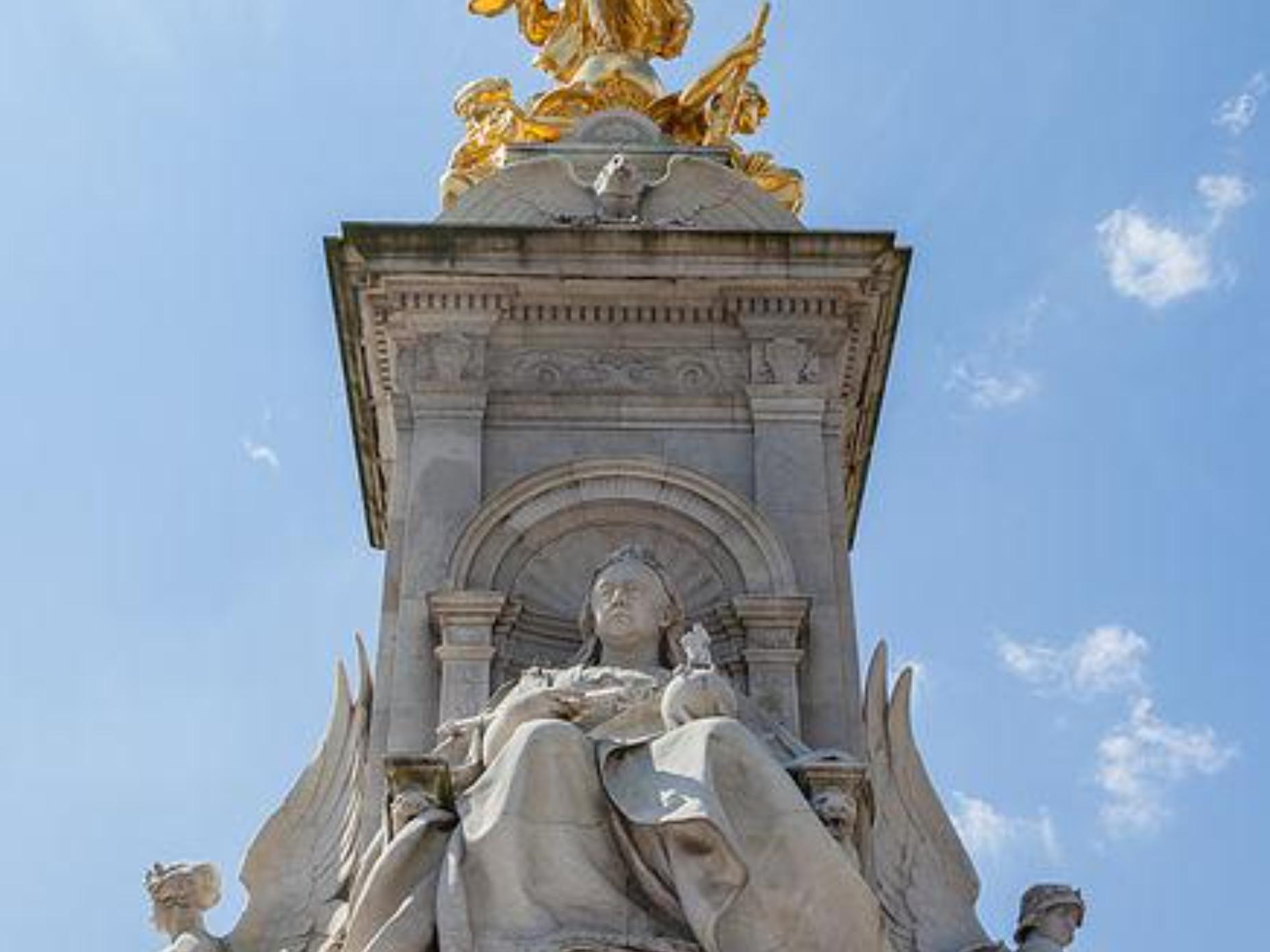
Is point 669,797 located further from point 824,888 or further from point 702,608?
point 702,608

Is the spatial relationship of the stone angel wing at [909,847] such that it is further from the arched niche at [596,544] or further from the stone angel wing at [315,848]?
the stone angel wing at [315,848]

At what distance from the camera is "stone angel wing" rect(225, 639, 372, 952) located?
48.6 feet

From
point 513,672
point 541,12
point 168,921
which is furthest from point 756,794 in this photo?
point 541,12

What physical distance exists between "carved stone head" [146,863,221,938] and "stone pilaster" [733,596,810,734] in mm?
3784

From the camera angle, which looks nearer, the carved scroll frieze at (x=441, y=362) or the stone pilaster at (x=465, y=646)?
the stone pilaster at (x=465, y=646)

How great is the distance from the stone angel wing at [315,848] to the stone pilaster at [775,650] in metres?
2.63

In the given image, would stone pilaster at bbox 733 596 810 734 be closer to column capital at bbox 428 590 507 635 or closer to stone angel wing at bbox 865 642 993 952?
stone angel wing at bbox 865 642 993 952

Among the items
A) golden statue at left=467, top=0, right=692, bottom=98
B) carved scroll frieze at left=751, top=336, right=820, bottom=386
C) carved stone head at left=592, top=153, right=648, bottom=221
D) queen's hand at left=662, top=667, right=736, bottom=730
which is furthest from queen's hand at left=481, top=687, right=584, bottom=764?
golden statue at left=467, top=0, right=692, bottom=98

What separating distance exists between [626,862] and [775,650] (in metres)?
2.96

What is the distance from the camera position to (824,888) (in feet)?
41.1

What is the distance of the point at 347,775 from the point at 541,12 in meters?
9.44

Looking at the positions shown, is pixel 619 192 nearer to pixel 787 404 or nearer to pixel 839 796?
pixel 787 404

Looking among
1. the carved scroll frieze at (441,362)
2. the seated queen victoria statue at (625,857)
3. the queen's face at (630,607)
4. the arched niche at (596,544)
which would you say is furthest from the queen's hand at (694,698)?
the carved scroll frieze at (441,362)

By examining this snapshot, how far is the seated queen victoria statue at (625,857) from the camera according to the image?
40.7 feet
